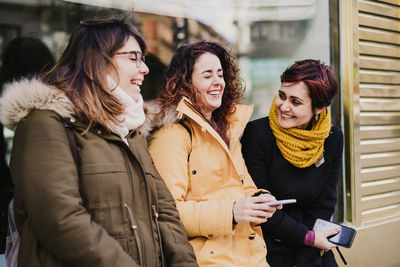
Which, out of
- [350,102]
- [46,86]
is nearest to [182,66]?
[46,86]

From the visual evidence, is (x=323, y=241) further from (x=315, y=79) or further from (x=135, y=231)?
(x=135, y=231)

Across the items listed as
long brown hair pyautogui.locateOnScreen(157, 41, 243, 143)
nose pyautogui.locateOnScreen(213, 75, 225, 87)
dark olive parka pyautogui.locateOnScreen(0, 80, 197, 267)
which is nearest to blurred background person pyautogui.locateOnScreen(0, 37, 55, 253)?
long brown hair pyautogui.locateOnScreen(157, 41, 243, 143)

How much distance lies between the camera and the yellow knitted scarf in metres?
2.54

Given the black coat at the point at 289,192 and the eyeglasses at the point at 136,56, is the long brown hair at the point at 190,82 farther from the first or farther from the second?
the eyeglasses at the point at 136,56

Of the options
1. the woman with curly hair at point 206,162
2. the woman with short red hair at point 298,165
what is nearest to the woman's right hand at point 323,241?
the woman with short red hair at point 298,165

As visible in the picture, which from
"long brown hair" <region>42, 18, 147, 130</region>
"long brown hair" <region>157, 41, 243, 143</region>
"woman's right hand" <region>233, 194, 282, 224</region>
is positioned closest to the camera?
"long brown hair" <region>42, 18, 147, 130</region>

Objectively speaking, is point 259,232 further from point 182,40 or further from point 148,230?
point 182,40

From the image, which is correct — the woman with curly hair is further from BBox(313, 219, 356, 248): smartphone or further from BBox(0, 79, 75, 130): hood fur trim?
BBox(0, 79, 75, 130): hood fur trim

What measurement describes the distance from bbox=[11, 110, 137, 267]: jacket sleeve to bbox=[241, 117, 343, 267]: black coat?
130 centimetres

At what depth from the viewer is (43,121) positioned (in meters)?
1.50

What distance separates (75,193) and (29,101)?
45 centimetres

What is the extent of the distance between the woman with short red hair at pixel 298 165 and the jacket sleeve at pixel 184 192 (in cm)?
56

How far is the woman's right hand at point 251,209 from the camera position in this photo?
2025mm

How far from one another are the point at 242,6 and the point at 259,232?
3.05 m
